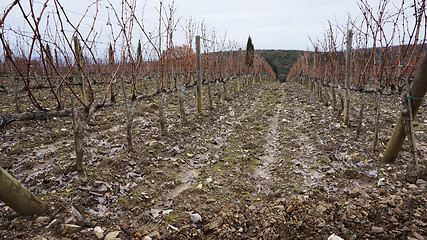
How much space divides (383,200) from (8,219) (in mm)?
5205

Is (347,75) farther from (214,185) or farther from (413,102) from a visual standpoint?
(214,185)

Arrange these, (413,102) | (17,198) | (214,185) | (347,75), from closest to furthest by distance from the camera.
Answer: (17,198), (413,102), (214,185), (347,75)

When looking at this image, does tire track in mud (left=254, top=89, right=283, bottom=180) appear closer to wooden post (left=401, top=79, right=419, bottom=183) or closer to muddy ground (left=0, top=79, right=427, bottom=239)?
muddy ground (left=0, top=79, right=427, bottom=239)

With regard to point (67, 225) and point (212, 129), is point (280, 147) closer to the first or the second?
point (212, 129)

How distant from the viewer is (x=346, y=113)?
737 cm

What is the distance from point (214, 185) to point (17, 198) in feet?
9.45

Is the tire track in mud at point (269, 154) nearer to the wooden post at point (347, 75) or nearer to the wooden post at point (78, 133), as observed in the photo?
the wooden post at point (347, 75)

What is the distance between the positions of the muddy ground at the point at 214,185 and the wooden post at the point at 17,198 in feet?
0.38

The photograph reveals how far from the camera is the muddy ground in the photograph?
2855mm

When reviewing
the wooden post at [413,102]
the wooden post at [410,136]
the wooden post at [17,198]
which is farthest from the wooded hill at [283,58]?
the wooden post at [17,198]

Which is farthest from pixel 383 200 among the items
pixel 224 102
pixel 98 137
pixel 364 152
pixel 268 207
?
pixel 224 102

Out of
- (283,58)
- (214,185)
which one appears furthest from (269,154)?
(283,58)

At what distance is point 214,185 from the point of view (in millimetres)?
4164

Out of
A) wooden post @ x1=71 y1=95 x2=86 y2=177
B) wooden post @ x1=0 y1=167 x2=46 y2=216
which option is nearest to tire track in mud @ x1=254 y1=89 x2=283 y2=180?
wooden post @ x1=71 y1=95 x2=86 y2=177
